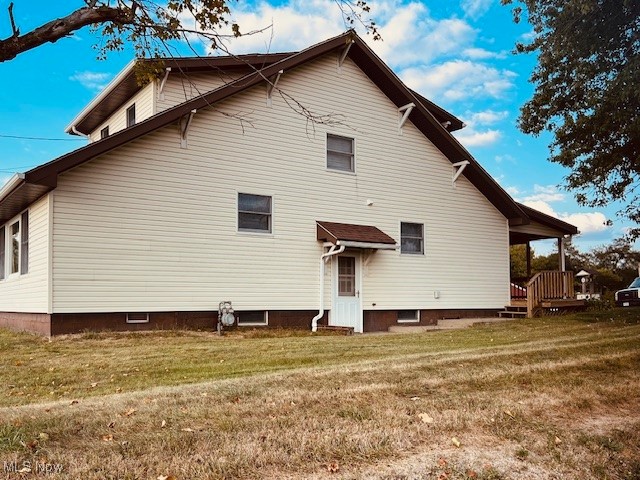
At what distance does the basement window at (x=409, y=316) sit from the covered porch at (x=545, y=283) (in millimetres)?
3416

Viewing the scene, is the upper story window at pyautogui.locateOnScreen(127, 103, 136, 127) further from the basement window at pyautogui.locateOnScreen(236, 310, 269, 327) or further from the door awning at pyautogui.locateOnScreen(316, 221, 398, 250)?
the basement window at pyautogui.locateOnScreen(236, 310, 269, 327)

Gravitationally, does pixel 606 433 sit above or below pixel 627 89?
below

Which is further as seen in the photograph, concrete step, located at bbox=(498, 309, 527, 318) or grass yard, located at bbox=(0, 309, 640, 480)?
concrete step, located at bbox=(498, 309, 527, 318)

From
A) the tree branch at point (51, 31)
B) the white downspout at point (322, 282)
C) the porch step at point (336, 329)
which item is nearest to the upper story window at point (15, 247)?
the white downspout at point (322, 282)

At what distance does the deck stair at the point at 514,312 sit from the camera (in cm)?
1994

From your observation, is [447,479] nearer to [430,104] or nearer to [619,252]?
[430,104]

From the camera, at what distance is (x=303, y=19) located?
304 inches

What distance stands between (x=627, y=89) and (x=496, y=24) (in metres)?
4.32

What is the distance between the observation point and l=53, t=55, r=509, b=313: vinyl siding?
13.8 metres

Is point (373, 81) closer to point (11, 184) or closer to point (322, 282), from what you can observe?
point (322, 282)

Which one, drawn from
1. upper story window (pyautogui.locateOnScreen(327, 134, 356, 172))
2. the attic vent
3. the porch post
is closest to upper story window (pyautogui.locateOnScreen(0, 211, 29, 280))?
the attic vent

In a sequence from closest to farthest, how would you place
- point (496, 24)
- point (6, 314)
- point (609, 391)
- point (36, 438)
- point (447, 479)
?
point (447, 479), point (36, 438), point (609, 391), point (496, 24), point (6, 314)

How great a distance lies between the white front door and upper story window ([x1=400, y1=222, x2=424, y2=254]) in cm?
181

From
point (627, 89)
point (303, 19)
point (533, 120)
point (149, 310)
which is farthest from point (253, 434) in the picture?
point (533, 120)
